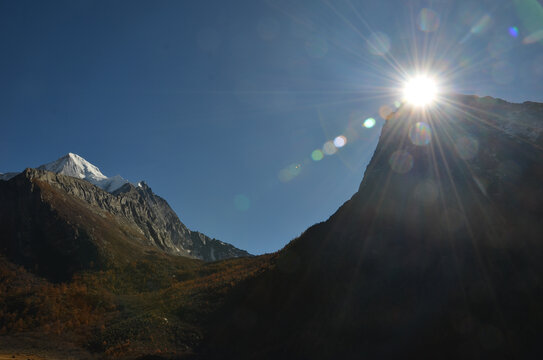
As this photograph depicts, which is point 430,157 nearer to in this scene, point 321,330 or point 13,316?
point 321,330

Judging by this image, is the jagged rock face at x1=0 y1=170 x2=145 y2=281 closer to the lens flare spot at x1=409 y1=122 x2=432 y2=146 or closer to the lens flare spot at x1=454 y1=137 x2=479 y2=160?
the lens flare spot at x1=409 y1=122 x2=432 y2=146

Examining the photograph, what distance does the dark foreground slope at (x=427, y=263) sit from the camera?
13.8 m

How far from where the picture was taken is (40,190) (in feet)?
150

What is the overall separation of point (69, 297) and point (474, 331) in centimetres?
3597

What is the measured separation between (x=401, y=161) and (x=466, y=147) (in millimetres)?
5274

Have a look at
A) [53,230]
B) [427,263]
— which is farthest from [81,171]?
[427,263]

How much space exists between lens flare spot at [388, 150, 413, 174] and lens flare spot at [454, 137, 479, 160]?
3.81 m

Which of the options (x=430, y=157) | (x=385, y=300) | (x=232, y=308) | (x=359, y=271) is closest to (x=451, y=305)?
(x=385, y=300)

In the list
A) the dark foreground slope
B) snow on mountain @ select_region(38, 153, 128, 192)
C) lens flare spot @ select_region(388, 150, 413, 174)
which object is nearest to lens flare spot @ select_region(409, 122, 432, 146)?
the dark foreground slope

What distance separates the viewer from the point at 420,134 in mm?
25844

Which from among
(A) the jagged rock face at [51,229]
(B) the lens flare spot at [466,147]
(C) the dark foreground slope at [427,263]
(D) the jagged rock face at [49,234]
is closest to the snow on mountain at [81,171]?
(A) the jagged rock face at [51,229]

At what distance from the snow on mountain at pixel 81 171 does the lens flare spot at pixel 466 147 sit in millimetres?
118992

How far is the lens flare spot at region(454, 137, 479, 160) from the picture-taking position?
2152 cm

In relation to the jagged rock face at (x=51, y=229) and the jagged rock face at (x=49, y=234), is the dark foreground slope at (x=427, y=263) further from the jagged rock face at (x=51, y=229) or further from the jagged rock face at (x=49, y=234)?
the jagged rock face at (x=51, y=229)
